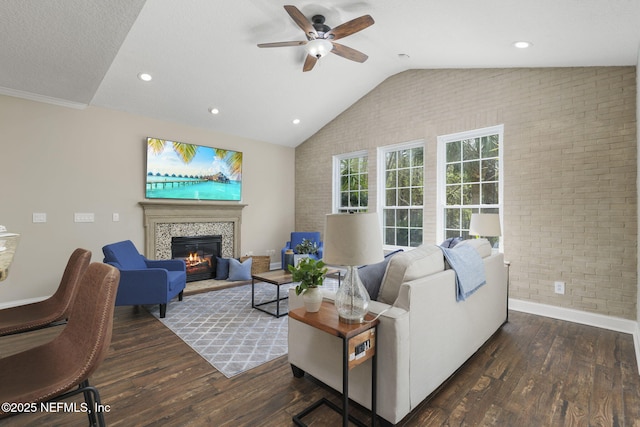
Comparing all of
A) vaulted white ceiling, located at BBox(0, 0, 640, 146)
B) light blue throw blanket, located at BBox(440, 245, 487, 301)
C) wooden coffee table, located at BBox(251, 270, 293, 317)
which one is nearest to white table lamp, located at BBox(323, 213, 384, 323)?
light blue throw blanket, located at BBox(440, 245, 487, 301)

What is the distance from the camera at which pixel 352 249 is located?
1.59 meters

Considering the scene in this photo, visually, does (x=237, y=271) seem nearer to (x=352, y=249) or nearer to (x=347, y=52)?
(x=347, y=52)

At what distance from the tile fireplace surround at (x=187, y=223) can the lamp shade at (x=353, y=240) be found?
421cm

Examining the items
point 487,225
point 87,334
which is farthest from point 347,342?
point 487,225

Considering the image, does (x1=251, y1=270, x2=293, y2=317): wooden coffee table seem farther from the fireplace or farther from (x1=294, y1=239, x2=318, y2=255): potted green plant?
the fireplace

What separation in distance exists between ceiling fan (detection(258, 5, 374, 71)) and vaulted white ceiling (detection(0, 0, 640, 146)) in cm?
30

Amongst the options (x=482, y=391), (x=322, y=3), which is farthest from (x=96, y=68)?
(x=482, y=391)

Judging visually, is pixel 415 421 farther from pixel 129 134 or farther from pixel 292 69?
pixel 129 134

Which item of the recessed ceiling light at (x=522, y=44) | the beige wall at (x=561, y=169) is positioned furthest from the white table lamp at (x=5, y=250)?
the beige wall at (x=561, y=169)

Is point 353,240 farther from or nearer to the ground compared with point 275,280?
farther from the ground

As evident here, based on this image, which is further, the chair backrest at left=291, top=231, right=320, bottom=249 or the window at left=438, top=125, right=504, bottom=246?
the chair backrest at left=291, top=231, right=320, bottom=249

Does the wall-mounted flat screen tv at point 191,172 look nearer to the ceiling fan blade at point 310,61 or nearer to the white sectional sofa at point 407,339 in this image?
the ceiling fan blade at point 310,61

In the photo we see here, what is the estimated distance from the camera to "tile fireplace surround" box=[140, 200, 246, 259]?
192 inches

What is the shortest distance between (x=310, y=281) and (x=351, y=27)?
7.97ft
